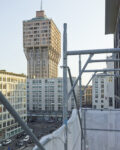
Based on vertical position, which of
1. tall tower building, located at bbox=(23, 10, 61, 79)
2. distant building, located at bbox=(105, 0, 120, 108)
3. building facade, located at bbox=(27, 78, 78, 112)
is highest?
tall tower building, located at bbox=(23, 10, 61, 79)

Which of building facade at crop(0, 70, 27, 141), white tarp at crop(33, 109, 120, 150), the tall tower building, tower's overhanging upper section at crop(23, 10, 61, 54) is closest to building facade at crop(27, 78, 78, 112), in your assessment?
building facade at crop(0, 70, 27, 141)

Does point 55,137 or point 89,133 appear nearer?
point 55,137

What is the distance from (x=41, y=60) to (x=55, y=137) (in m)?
57.1

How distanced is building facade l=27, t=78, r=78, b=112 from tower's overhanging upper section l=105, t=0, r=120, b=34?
27.7 m

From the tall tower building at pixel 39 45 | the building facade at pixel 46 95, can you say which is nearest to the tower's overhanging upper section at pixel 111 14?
the building facade at pixel 46 95

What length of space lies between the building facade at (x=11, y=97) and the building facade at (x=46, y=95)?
10.3 metres

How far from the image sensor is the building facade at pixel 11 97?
2566cm

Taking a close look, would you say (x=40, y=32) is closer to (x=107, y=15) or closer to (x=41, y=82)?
(x=41, y=82)

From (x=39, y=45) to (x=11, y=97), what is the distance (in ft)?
108

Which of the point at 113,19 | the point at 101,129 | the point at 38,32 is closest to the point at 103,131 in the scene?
the point at 101,129

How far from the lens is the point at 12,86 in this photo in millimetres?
28656

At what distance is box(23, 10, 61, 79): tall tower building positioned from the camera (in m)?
56.0

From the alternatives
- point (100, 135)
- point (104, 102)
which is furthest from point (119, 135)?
point (104, 102)

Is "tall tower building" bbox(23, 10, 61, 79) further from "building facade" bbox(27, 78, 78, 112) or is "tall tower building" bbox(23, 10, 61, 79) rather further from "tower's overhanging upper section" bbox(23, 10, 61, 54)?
"building facade" bbox(27, 78, 78, 112)
